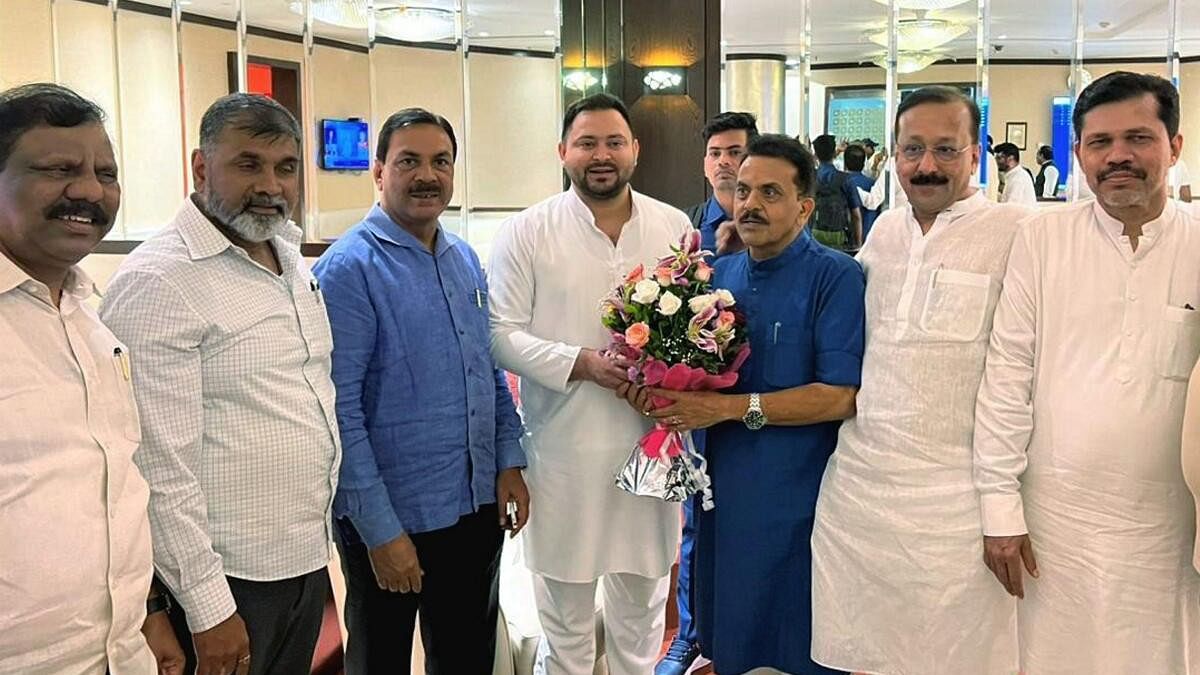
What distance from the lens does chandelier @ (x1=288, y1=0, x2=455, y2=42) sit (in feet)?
21.6

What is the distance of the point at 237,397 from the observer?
6.15 feet

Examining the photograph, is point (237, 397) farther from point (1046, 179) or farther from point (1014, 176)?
point (1046, 179)

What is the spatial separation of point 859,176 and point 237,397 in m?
4.85

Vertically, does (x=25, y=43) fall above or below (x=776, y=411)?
above

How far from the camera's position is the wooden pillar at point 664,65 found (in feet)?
18.6

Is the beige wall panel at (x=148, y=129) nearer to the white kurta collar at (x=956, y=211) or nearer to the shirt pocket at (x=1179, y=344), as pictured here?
the white kurta collar at (x=956, y=211)

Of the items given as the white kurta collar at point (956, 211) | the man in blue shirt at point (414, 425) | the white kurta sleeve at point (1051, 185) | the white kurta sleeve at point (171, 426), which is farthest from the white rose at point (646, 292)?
the white kurta sleeve at point (1051, 185)

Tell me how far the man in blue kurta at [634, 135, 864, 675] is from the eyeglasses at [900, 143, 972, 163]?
0.84 ft

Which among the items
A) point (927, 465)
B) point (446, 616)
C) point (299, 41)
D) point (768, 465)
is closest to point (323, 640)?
point (446, 616)

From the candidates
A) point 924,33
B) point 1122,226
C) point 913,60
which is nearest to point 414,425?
point 1122,226

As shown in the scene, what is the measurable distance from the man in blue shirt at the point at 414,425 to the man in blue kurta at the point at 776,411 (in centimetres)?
48

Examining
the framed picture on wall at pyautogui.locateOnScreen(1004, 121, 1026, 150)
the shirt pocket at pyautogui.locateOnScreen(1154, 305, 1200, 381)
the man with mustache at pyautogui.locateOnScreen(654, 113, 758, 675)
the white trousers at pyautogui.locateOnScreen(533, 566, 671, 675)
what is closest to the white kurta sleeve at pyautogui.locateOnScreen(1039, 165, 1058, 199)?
the framed picture on wall at pyautogui.locateOnScreen(1004, 121, 1026, 150)

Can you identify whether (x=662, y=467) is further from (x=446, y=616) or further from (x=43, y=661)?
(x=43, y=661)

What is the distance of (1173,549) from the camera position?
2.14 metres
